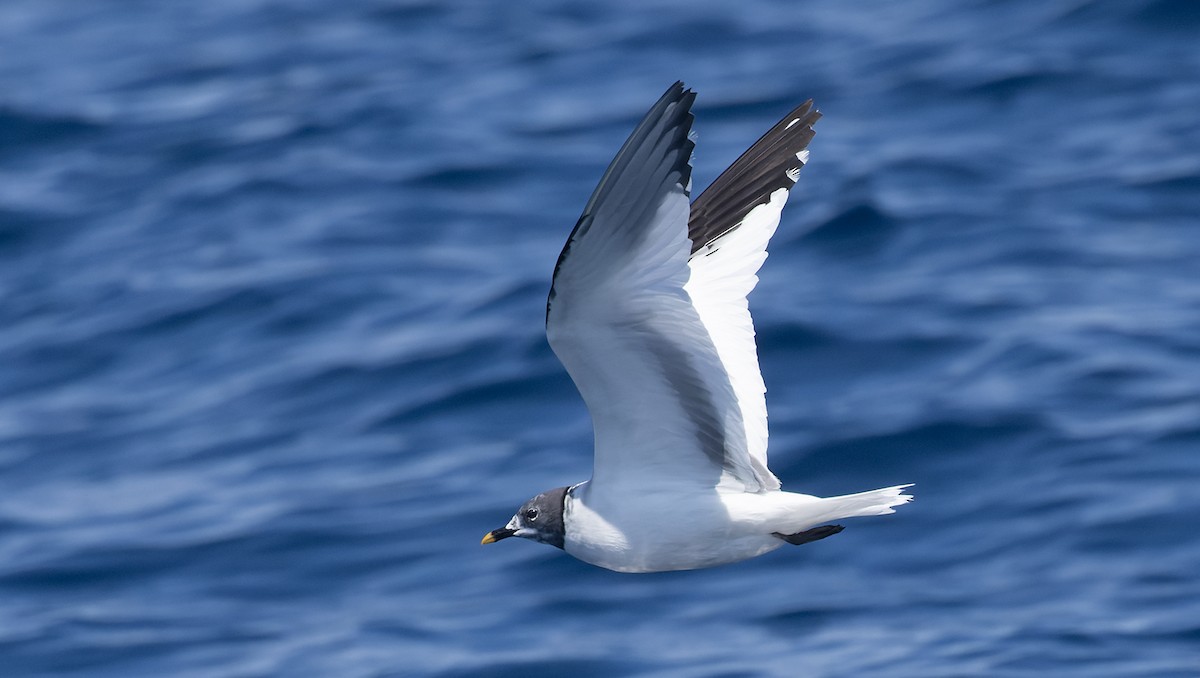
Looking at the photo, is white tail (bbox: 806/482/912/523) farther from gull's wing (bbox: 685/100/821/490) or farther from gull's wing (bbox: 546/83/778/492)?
gull's wing (bbox: 685/100/821/490)

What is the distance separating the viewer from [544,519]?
7773mm

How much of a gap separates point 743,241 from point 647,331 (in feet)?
4.99

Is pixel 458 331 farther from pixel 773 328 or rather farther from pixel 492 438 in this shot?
pixel 773 328

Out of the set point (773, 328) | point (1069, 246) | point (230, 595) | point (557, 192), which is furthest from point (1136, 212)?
point (230, 595)

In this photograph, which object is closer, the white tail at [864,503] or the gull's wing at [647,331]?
the gull's wing at [647,331]

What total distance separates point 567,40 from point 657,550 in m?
13.2

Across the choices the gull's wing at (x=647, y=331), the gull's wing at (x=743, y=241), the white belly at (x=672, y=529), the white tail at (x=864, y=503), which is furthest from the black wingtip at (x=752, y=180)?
the white tail at (x=864, y=503)

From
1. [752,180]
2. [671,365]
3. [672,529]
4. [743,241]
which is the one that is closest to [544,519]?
[672,529]

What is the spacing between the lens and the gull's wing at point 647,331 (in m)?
6.46

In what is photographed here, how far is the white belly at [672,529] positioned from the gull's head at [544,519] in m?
0.14

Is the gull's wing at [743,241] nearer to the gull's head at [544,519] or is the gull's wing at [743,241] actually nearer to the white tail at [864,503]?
the white tail at [864,503]

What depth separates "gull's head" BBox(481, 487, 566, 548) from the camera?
7738mm

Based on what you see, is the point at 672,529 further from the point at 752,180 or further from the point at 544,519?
the point at 752,180

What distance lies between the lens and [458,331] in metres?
14.1
